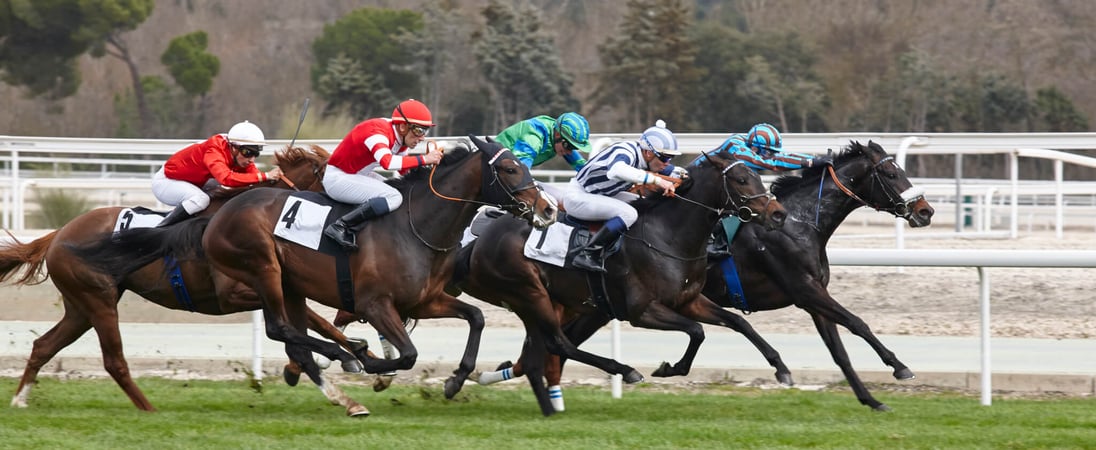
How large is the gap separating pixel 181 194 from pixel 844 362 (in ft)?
11.3

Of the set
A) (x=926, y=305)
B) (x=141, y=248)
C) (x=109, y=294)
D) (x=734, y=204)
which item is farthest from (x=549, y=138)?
(x=926, y=305)

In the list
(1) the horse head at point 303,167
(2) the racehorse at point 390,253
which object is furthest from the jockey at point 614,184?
(1) the horse head at point 303,167

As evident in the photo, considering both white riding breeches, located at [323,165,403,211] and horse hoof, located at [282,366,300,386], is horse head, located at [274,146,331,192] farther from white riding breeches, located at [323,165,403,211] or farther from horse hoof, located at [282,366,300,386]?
horse hoof, located at [282,366,300,386]

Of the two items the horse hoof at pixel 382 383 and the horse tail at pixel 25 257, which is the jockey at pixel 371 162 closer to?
the horse hoof at pixel 382 383

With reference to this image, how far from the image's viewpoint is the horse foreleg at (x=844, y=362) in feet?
22.3

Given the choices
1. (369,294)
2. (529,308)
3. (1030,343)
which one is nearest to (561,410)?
(529,308)

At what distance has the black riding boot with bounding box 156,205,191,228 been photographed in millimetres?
7145

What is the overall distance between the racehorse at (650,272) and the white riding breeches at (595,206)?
0.28 ft

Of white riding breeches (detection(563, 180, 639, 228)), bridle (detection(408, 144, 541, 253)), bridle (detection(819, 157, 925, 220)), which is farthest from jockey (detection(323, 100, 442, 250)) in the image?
bridle (detection(819, 157, 925, 220))

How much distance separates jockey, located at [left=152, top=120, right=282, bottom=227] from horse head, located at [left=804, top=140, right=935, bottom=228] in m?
2.99

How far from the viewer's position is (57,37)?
34531 mm

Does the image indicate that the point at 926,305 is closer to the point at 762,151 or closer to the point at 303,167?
the point at 762,151

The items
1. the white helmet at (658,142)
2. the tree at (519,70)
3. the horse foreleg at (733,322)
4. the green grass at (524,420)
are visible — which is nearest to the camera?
the green grass at (524,420)

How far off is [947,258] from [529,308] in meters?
2.14
